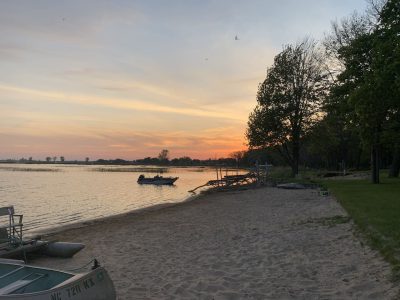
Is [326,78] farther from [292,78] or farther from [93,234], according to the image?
[93,234]

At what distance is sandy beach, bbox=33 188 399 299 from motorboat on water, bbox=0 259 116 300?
1778 millimetres

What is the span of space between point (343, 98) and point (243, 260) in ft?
90.1

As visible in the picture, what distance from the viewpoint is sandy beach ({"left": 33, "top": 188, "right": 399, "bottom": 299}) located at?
9.24m

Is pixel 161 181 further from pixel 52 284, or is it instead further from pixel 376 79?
pixel 52 284

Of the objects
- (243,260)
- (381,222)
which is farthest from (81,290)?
(381,222)

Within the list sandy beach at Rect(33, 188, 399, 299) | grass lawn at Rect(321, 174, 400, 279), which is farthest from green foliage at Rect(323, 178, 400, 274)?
sandy beach at Rect(33, 188, 399, 299)

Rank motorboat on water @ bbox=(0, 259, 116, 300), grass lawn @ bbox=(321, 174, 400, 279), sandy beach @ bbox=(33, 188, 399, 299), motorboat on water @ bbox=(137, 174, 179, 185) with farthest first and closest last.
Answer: motorboat on water @ bbox=(137, 174, 179, 185) < grass lawn @ bbox=(321, 174, 400, 279) < sandy beach @ bbox=(33, 188, 399, 299) < motorboat on water @ bbox=(0, 259, 116, 300)

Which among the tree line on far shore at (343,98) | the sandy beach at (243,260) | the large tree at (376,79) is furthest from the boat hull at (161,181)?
the sandy beach at (243,260)

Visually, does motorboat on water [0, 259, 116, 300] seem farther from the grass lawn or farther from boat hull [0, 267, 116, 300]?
the grass lawn

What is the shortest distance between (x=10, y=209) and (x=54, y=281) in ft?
23.8

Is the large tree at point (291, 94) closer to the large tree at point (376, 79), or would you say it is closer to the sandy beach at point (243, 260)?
the large tree at point (376, 79)

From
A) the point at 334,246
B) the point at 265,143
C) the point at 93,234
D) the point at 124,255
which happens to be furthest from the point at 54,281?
the point at 265,143

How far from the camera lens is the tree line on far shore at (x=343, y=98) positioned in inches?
1056

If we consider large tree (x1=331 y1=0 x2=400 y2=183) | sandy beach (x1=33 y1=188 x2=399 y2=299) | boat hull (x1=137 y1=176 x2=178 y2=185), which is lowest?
sandy beach (x1=33 y1=188 x2=399 y2=299)
